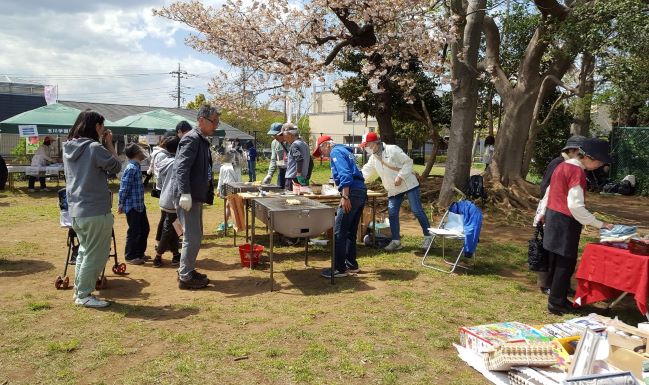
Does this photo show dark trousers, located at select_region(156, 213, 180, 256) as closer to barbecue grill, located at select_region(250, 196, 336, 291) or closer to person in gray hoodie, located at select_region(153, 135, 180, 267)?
person in gray hoodie, located at select_region(153, 135, 180, 267)

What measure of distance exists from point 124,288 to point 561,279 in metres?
4.62

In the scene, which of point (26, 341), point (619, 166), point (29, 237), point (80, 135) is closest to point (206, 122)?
point (80, 135)

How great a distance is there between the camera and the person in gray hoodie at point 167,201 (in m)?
6.19

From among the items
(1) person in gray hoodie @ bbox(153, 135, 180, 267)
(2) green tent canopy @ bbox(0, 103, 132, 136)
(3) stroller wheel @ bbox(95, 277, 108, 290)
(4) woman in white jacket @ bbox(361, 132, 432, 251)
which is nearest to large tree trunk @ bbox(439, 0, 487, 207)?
(4) woman in white jacket @ bbox(361, 132, 432, 251)

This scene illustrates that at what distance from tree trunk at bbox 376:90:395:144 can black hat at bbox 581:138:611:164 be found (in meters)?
10.6

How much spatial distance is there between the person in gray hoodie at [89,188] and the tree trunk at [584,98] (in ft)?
49.3

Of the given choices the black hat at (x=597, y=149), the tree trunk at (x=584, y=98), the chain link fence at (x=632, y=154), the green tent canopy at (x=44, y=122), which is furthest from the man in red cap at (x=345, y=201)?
the chain link fence at (x=632, y=154)

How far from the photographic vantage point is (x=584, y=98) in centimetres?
1691

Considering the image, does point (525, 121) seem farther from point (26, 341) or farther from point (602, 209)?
point (26, 341)

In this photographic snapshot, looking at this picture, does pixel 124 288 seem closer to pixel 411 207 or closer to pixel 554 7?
pixel 411 207

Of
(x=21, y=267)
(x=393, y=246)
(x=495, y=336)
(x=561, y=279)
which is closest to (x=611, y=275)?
(x=561, y=279)

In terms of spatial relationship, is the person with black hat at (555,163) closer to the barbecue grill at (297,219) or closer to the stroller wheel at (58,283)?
the barbecue grill at (297,219)

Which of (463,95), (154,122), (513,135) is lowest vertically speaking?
(513,135)

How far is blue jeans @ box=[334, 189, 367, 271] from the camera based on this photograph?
585cm
